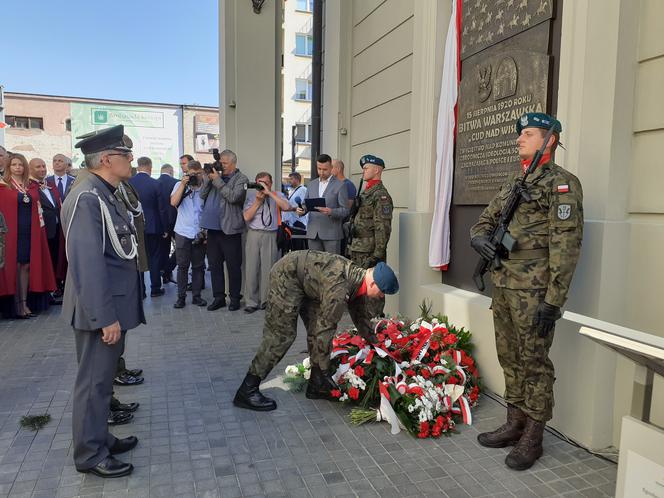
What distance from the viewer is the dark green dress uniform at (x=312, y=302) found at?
3564 mm

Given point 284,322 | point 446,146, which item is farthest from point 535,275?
point 446,146

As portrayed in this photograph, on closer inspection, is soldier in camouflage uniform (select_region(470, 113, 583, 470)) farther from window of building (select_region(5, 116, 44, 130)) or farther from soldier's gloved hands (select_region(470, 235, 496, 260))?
window of building (select_region(5, 116, 44, 130))

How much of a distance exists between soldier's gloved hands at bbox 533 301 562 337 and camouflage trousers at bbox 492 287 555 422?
0.36 feet

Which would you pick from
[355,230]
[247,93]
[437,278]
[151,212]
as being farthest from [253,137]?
[437,278]

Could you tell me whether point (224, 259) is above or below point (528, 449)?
above

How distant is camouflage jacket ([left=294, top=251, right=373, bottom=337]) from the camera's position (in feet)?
11.6

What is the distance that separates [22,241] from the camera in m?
6.74

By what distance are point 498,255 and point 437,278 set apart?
2269 mm

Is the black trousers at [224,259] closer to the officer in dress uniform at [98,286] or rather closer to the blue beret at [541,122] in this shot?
the officer in dress uniform at [98,286]

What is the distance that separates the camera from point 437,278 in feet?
18.1

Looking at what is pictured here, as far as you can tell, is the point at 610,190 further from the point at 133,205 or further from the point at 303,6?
the point at 303,6

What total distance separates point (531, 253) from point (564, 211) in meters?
0.34

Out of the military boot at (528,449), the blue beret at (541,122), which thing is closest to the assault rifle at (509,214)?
the blue beret at (541,122)

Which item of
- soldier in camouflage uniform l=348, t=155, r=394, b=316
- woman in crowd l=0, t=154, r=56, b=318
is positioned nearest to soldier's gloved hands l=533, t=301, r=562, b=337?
soldier in camouflage uniform l=348, t=155, r=394, b=316
